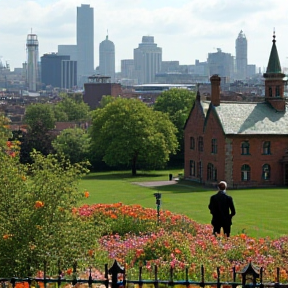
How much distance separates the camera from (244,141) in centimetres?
6438

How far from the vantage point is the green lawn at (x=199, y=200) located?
34969 mm

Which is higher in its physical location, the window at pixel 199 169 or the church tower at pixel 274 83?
the church tower at pixel 274 83

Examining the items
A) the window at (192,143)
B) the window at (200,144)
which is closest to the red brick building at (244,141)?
the window at (200,144)

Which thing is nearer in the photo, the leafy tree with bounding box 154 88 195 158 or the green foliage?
the green foliage

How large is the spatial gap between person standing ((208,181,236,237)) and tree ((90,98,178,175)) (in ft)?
186

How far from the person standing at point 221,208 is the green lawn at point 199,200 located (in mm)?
5744

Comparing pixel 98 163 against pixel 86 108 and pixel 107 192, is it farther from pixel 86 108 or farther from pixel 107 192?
pixel 86 108

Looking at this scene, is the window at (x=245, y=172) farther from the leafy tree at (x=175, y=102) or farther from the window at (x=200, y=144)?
the leafy tree at (x=175, y=102)

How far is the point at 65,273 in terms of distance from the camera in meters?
15.8

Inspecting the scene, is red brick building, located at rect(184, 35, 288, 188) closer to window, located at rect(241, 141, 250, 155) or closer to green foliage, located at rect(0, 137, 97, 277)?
window, located at rect(241, 141, 250, 155)


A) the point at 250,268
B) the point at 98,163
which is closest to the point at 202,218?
the point at 250,268

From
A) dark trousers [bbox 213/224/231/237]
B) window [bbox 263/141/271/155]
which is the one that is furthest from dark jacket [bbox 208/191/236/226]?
window [bbox 263/141/271/155]

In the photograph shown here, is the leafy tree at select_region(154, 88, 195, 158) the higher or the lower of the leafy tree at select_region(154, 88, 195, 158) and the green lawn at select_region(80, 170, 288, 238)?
the higher

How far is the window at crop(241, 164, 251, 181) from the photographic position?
6438 centimetres
